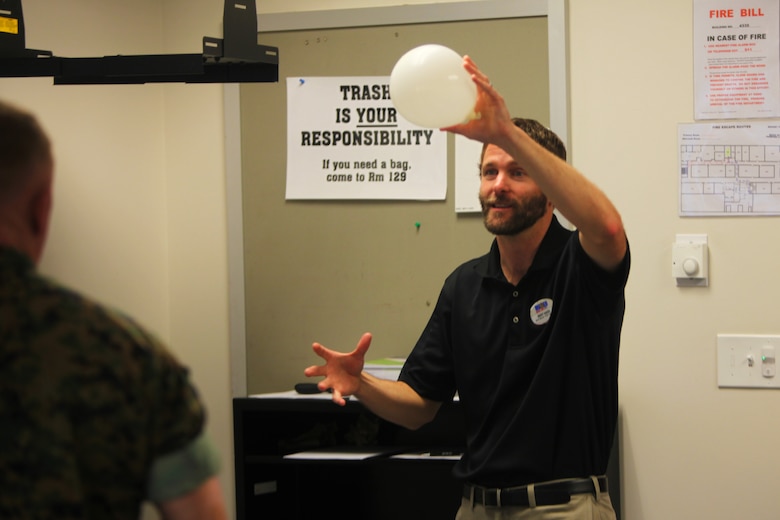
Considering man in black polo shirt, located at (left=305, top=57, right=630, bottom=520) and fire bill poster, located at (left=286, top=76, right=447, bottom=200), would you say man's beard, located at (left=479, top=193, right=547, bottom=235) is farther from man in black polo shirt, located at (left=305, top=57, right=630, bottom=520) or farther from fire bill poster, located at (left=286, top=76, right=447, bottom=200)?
fire bill poster, located at (left=286, top=76, right=447, bottom=200)

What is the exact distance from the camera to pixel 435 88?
1.50 m

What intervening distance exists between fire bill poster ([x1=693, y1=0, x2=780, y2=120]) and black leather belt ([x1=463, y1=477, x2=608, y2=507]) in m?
1.30

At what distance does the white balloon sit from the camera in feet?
4.89

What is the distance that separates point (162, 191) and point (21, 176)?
216 centimetres

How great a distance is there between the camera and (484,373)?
70.5 inches

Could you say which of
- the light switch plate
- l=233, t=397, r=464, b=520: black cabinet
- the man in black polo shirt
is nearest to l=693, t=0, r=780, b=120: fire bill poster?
the light switch plate

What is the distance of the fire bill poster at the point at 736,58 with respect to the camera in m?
2.52

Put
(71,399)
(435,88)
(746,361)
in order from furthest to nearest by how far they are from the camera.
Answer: (746,361) < (435,88) < (71,399)

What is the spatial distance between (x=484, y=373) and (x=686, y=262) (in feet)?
3.28

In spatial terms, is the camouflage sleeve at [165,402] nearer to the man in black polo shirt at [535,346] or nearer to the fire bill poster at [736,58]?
the man in black polo shirt at [535,346]

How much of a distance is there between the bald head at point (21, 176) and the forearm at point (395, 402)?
42.1 inches

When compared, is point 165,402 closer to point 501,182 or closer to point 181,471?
point 181,471

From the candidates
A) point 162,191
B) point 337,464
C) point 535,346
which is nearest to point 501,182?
point 535,346

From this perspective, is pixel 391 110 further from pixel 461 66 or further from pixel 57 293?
pixel 57 293
